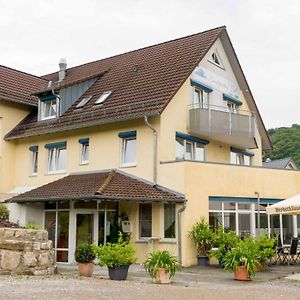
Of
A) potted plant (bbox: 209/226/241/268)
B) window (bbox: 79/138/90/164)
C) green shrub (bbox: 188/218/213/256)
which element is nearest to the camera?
potted plant (bbox: 209/226/241/268)

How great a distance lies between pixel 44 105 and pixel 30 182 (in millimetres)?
4034

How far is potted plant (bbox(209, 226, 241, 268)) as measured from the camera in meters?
17.8

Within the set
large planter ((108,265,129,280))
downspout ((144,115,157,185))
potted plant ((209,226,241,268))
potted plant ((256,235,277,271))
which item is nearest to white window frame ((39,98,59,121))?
downspout ((144,115,157,185))

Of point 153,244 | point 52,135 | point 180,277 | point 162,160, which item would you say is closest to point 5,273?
point 180,277

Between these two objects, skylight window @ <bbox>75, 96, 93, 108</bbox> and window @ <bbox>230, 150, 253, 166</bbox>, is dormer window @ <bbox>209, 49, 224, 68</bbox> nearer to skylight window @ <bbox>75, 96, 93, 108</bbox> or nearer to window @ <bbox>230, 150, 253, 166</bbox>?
window @ <bbox>230, 150, 253, 166</bbox>

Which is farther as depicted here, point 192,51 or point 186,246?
point 192,51

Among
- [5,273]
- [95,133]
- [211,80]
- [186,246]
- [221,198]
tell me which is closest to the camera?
[5,273]

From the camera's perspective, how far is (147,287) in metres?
13.4

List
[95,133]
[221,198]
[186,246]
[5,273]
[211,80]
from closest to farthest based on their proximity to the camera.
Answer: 1. [5,273]
2. [186,246]
3. [221,198]
4. [95,133]
5. [211,80]

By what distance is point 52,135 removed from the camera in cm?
2566

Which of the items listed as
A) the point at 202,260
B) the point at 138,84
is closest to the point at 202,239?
the point at 202,260

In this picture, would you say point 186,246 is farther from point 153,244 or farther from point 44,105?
point 44,105

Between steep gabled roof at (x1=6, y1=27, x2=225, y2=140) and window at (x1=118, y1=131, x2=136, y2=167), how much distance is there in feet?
3.08

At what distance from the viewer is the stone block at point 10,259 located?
15812mm
